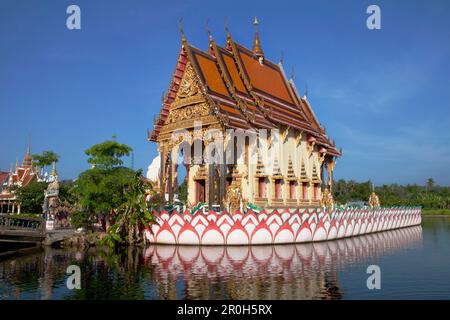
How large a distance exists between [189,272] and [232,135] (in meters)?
11.5

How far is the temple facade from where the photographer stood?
19.4 m

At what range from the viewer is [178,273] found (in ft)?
31.2

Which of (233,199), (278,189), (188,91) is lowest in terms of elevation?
(233,199)

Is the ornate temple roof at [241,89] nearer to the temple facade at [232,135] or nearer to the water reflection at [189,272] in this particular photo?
the temple facade at [232,135]

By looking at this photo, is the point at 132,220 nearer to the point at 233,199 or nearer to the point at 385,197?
the point at 233,199

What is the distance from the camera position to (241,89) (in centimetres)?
2222

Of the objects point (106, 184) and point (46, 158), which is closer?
point (106, 184)

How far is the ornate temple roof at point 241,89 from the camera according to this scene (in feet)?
65.9

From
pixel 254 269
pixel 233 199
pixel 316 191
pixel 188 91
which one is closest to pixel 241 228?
pixel 233 199

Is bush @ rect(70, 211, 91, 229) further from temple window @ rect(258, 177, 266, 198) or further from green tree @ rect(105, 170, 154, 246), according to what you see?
temple window @ rect(258, 177, 266, 198)

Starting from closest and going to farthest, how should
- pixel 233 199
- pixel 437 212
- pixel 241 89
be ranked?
pixel 233 199, pixel 241 89, pixel 437 212

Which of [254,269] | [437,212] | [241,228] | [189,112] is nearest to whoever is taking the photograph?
[254,269]
